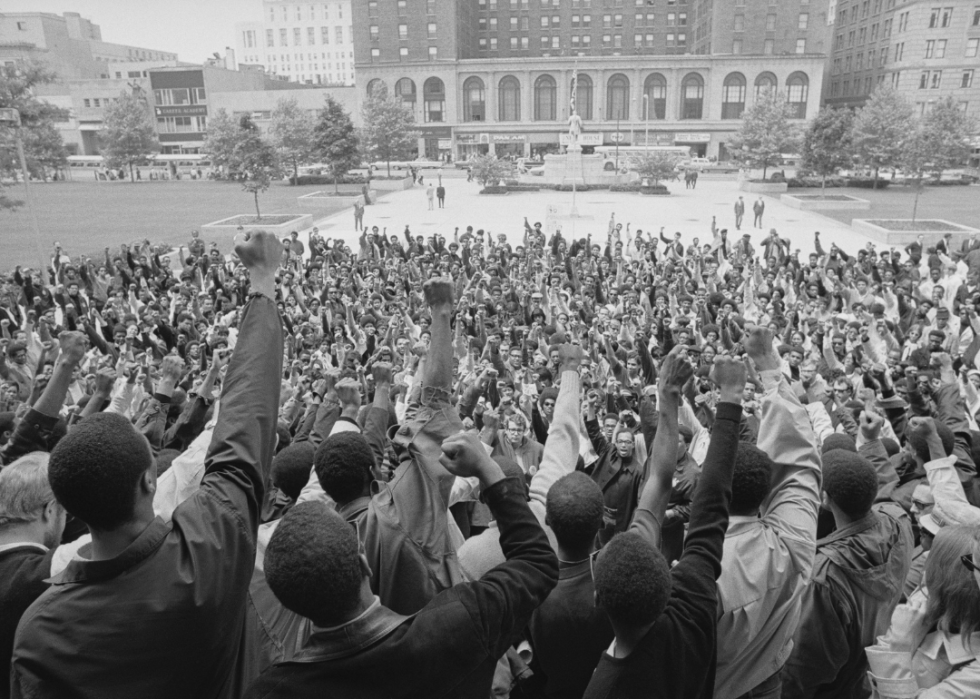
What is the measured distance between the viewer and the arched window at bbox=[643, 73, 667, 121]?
83250mm

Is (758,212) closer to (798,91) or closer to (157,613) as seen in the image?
(157,613)

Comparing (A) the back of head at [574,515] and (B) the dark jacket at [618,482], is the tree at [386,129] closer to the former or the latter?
(B) the dark jacket at [618,482]

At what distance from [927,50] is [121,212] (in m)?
71.7

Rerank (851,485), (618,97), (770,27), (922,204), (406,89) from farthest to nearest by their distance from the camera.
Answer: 1. (406,89)
2. (618,97)
3. (770,27)
4. (922,204)
5. (851,485)

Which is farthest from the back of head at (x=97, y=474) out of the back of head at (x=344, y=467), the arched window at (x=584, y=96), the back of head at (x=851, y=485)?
the arched window at (x=584, y=96)

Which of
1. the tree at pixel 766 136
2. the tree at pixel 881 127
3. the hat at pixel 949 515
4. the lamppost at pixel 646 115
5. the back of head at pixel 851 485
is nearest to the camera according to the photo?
the back of head at pixel 851 485

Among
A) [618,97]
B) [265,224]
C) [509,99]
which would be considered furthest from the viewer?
[509,99]

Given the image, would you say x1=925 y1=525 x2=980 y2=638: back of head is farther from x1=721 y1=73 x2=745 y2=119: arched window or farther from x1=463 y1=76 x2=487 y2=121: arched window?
x1=721 y1=73 x2=745 y2=119: arched window

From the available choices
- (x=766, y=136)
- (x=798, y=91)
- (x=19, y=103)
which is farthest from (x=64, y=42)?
(x=766, y=136)

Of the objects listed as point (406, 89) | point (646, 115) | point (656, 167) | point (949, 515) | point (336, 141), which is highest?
point (406, 89)

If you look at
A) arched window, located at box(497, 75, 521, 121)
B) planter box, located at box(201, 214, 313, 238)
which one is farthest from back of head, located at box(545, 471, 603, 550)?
arched window, located at box(497, 75, 521, 121)

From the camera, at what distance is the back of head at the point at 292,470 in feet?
12.8

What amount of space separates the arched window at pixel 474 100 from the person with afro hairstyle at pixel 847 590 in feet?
284

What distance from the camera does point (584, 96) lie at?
84875 mm
